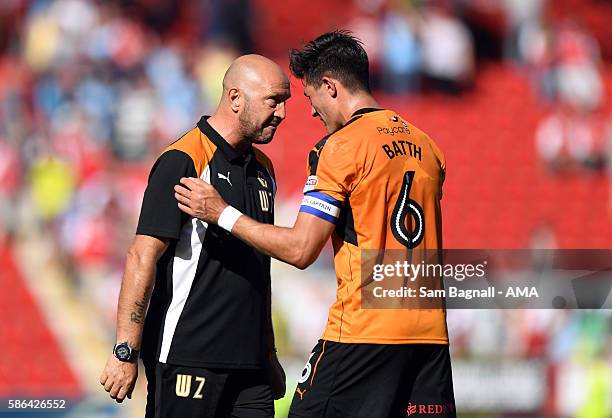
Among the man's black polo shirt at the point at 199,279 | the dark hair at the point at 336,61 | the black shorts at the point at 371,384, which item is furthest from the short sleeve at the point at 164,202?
the black shorts at the point at 371,384

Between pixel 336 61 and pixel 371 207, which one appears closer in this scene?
pixel 371 207

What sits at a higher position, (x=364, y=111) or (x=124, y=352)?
(x=364, y=111)

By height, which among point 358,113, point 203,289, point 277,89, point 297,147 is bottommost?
point 203,289

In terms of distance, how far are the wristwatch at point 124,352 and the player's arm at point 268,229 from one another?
510mm

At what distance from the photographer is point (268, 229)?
10.6 ft

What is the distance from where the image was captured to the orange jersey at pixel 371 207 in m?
3.16

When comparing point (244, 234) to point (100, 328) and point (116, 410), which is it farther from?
point (100, 328)

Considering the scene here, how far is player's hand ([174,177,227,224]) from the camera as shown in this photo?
130 inches

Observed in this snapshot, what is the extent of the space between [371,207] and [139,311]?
0.90 m

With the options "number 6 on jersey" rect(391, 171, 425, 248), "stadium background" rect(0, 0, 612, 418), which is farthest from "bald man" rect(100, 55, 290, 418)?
"stadium background" rect(0, 0, 612, 418)

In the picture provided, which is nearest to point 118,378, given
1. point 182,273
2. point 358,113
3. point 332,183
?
point 182,273

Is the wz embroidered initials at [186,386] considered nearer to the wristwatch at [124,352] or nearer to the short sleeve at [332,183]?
the wristwatch at [124,352]

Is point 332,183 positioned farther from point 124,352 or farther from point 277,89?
point 124,352

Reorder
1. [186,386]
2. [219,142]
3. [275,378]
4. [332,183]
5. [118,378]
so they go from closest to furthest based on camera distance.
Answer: [332,183]
[118,378]
[186,386]
[219,142]
[275,378]
